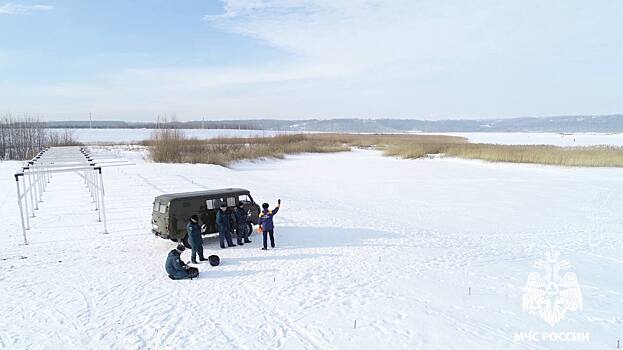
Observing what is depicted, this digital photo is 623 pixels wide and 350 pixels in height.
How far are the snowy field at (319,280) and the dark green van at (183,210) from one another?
0.73m

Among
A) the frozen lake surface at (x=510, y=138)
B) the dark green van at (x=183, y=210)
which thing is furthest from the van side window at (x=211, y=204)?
the frozen lake surface at (x=510, y=138)

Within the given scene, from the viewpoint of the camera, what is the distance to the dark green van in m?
12.7

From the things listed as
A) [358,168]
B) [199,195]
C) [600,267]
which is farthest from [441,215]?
[358,168]

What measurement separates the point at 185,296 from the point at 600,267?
517 inches

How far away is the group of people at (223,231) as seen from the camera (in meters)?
10.4

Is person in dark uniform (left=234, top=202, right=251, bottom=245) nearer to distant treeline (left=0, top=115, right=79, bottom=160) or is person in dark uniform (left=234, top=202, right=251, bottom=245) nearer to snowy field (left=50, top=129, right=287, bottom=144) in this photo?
distant treeline (left=0, top=115, right=79, bottom=160)

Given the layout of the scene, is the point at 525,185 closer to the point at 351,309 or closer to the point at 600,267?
the point at 600,267

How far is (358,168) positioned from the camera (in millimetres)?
46312

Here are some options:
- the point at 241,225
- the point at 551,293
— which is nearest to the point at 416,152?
the point at 241,225

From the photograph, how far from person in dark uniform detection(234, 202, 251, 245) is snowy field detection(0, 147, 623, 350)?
2.18ft

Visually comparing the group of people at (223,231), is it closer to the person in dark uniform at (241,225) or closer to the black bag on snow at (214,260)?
the person in dark uniform at (241,225)

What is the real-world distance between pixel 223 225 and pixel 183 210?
4.57 ft

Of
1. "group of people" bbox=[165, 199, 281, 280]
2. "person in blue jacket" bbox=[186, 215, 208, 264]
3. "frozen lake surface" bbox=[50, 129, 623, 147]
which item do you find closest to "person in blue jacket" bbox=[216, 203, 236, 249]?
"group of people" bbox=[165, 199, 281, 280]

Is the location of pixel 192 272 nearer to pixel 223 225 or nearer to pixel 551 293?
pixel 223 225
